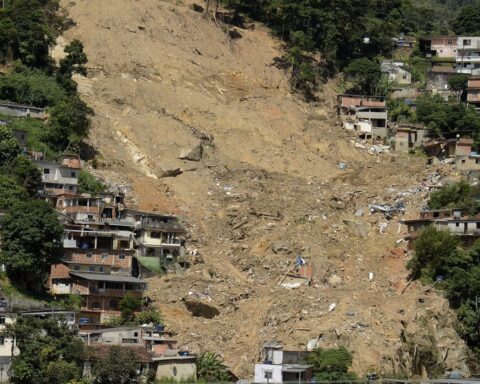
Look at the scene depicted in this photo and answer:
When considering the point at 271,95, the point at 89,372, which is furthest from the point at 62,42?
the point at 89,372

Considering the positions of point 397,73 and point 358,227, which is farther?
point 397,73

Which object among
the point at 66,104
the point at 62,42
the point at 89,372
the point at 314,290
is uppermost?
the point at 62,42

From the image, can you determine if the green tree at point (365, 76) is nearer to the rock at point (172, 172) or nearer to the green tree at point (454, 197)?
the green tree at point (454, 197)

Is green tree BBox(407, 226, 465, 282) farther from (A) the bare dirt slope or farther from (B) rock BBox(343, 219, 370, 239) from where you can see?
(B) rock BBox(343, 219, 370, 239)

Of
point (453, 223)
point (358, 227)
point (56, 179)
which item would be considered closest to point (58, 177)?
point (56, 179)

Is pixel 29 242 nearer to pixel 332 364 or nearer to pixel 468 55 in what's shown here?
pixel 332 364

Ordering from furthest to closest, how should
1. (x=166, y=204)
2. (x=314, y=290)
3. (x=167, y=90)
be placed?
(x=167, y=90)
(x=166, y=204)
(x=314, y=290)

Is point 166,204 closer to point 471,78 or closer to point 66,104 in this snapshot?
point 66,104
